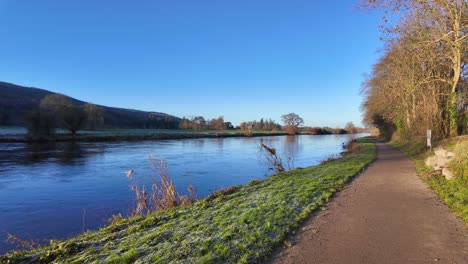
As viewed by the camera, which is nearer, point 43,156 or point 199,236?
point 199,236

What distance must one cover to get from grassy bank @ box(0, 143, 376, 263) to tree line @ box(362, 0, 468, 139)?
26.9ft

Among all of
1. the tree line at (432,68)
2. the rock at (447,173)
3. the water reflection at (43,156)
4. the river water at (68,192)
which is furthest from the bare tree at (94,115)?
the rock at (447,173)

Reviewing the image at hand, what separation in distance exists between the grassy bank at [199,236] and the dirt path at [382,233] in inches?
17.5

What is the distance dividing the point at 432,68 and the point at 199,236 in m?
18.1

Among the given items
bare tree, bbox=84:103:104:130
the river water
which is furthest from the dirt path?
bare tree, bbox=84:103:104:130

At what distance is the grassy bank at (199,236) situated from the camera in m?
4.34

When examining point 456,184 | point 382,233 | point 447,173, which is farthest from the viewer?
point 447,173

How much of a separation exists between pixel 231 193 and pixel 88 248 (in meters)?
4.97

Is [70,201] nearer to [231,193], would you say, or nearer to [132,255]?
[231,193]

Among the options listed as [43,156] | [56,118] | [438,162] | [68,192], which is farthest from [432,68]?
[56,118]

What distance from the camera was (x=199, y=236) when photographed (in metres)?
5.05

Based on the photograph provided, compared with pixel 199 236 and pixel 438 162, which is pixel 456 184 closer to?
pixel 438 162

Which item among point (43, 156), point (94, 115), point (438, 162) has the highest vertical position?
point (94, 115)

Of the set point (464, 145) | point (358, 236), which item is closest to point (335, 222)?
point (358, 236)
